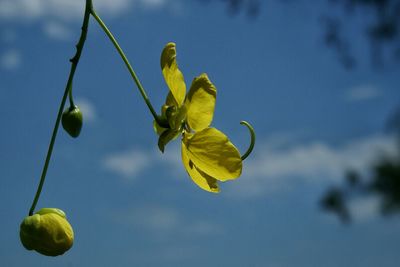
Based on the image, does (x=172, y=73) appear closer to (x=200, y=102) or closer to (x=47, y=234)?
(x=200, y=102)

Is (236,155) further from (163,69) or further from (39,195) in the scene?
(39,195)

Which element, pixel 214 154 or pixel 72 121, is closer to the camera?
pixel 214 154

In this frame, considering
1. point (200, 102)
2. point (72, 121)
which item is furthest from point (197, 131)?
point (72, 121)

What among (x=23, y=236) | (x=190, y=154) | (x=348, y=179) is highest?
(x=348, y=179)

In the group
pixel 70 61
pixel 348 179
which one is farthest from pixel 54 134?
pixel 348 179

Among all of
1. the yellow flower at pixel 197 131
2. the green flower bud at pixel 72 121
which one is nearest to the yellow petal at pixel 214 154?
the yellow flower at pixel 197 131

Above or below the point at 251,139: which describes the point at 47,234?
below
